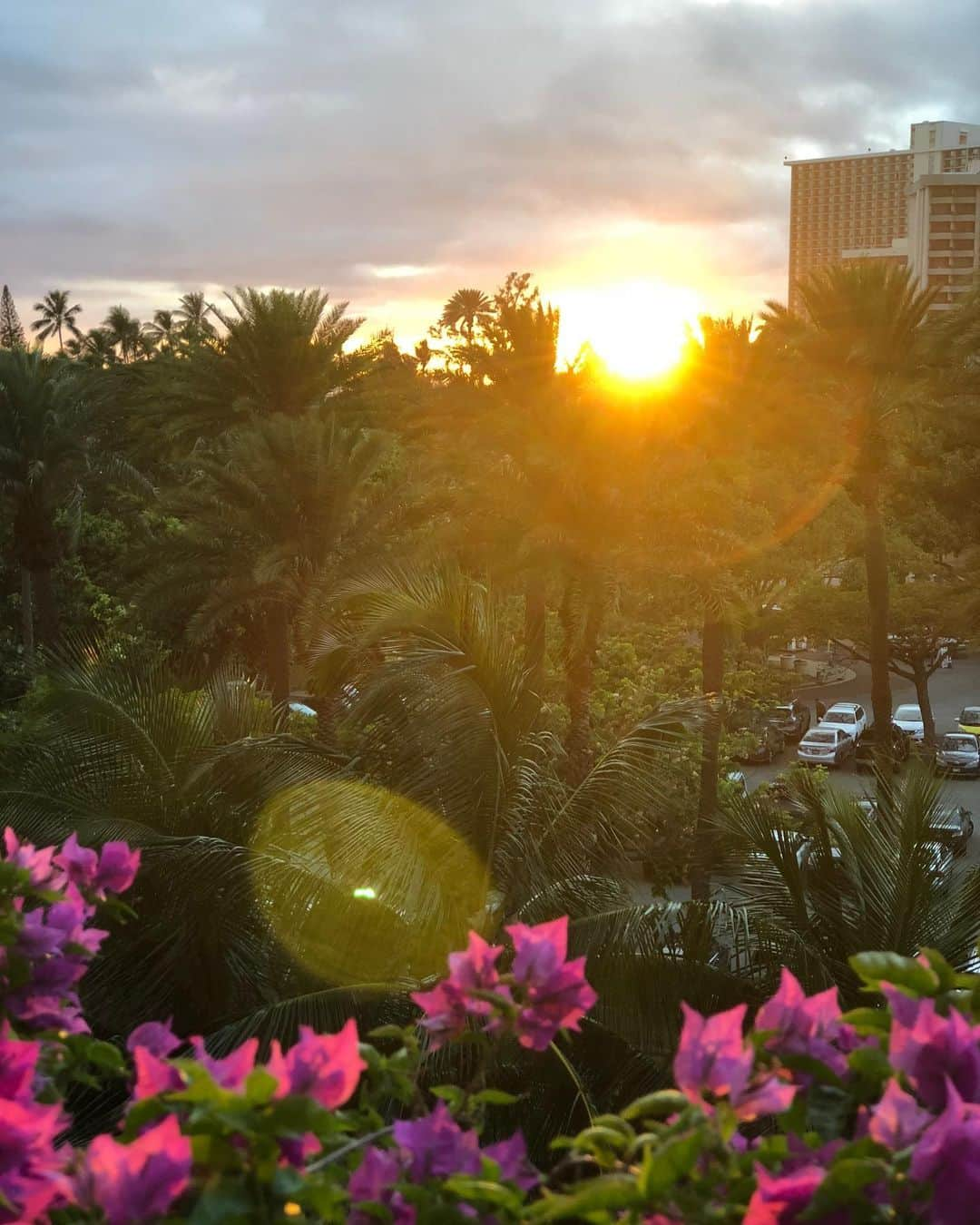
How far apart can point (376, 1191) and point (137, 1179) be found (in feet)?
1.58

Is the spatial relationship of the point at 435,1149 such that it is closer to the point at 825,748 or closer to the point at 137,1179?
the point at 137,1179

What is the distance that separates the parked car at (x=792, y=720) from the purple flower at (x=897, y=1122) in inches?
1405

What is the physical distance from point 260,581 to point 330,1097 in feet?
60.2

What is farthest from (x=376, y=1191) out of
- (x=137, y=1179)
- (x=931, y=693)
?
(x=931, y=693)

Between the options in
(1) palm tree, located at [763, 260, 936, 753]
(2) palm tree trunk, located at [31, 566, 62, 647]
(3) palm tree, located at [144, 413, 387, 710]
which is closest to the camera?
(3) palm tree, located at [144, 413, 387, 710]

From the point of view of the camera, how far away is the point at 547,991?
254 centimetres

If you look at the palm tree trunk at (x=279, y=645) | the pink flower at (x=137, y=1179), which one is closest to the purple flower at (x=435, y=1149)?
the pink flower at (x=137, y=1179)

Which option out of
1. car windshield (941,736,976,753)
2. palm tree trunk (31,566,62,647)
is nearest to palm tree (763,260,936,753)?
car windshield (941,736,976,753)

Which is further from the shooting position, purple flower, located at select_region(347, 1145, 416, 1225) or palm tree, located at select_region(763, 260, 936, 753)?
palm tree, located at select_region(763, 260, 936, 753)

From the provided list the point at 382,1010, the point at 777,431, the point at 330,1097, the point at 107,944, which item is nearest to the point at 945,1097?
the point at 330,1097

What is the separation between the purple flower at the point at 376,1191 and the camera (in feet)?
6.76

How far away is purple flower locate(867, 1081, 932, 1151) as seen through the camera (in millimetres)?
1902

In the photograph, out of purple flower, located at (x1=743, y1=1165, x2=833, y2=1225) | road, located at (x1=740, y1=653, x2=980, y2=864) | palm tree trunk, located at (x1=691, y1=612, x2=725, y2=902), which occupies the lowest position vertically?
road, located at (x1=740, y1=653, x2=980, y2=864)

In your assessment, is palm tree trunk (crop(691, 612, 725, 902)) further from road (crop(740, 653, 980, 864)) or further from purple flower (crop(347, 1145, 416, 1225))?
road (crop(740, 653, 980, 864))
